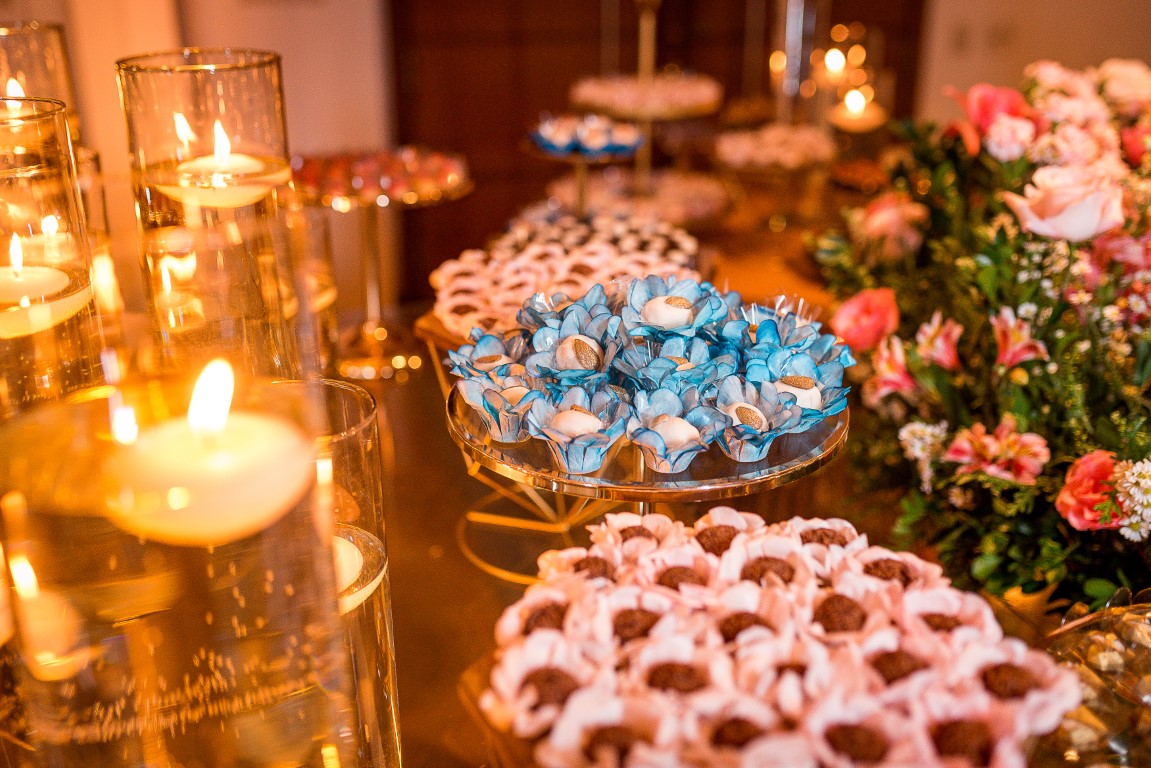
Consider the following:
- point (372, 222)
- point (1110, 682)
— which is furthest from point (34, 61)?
point (1110, 682)

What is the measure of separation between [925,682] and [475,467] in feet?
1.38

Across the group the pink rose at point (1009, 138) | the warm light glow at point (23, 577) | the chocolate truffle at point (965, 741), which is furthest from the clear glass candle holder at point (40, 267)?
the pink rose at point (1009, 138)

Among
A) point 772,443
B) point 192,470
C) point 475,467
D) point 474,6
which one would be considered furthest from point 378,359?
point 474,6

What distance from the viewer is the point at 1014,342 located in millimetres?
976

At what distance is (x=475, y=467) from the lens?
87 cm

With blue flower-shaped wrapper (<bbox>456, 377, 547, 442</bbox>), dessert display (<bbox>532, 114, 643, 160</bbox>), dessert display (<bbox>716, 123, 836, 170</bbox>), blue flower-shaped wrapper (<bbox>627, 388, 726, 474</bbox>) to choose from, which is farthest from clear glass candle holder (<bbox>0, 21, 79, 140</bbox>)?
dessert display (<bbox>716, 123, 836, 170</bbox>)

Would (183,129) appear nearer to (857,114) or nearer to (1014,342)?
(1014,342)

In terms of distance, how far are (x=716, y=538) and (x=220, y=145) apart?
588mm

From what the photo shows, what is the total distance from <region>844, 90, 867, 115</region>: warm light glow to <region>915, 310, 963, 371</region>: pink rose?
135 centimetres

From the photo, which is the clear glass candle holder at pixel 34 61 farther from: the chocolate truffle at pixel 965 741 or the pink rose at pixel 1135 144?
the pink rose at pixel 1135 144

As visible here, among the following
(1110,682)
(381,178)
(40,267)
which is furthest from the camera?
(381,178)

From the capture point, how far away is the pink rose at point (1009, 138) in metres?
1.24

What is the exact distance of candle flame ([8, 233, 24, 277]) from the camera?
80 centimetres

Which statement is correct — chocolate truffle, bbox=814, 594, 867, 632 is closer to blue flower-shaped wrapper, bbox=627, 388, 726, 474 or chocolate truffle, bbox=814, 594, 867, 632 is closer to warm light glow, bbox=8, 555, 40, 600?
blue flower-shaped wrapper, bbox=627, 388, 726, 474
